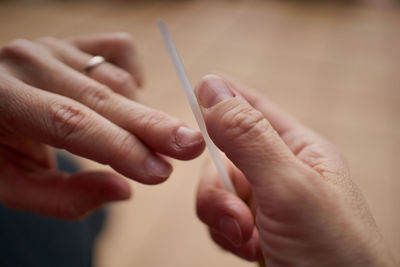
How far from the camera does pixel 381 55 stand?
2531mm

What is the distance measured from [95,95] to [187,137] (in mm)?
214

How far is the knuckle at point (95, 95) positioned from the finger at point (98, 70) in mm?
95

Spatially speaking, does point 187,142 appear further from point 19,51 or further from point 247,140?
point 19,51

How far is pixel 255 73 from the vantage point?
2318 millimetres

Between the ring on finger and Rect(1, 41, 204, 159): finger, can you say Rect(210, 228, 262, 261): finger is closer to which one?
Rect(1, 41, 204, 159): finger

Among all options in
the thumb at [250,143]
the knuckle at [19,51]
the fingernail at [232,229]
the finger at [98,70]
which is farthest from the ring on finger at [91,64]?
the fingernail at [232,229]

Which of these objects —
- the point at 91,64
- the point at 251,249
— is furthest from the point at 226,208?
the point at 91,64

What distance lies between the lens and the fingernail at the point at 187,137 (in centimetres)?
55

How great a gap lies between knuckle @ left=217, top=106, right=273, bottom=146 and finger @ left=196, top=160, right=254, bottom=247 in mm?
261

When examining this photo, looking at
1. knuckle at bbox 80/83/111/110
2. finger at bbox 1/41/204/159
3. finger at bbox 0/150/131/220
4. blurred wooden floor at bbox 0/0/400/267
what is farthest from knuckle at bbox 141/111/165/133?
blurred wooden floor at bbox 0/0/400/267

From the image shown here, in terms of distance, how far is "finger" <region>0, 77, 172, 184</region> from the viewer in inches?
21.5

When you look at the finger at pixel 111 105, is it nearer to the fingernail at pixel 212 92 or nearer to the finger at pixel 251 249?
the fingernail at pixel 212 92

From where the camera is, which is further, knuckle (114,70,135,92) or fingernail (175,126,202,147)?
knuckle (114,70,135,92)

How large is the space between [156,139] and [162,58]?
2.01 metres
